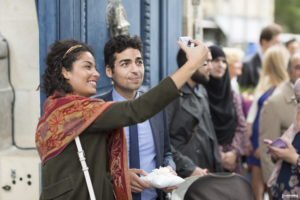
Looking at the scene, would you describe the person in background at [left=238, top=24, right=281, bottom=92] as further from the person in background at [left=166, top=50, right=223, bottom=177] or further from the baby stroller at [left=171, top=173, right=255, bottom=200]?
the baby stroller at [left=171, top=173, right=255, bottom=200]

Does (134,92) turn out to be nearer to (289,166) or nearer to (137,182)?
(137,182)

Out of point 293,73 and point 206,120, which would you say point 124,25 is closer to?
point 206,120

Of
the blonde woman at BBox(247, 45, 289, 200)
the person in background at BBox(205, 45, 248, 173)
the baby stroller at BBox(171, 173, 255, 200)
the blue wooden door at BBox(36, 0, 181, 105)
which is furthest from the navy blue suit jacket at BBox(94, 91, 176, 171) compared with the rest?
the blonde woman at BBox(247, 45, 289, 200)

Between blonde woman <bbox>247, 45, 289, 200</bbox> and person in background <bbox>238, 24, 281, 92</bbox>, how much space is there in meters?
1.50

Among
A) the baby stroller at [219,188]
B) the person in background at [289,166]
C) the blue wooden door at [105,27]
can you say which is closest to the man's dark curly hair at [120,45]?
the blue wooden door at [105,27]

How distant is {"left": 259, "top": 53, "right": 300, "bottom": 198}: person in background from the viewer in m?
4.51

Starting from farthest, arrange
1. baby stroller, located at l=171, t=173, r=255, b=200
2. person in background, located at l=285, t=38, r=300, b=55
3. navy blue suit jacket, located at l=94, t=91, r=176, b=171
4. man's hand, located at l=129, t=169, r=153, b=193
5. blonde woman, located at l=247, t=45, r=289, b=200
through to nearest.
A: person in background, located at l=285, t=38, r=300, b=55, blonde woman, located at l=247, t=45, r=289, b=200, navy blue suit jacket, located at l=94, t=91, r=176, b=171, man's hand, located at l=129, t=169, r=153, b=193, baby stroller, located at l=171, t=173, r=255, b=200

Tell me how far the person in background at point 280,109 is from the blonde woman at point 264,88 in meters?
0.33

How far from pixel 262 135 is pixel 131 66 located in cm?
233

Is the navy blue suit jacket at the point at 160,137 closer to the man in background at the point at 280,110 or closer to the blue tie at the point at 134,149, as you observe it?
the blue tie at the point at 134,149

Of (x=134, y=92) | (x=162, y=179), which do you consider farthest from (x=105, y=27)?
(x=162, y=179)

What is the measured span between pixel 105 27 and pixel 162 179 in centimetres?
128

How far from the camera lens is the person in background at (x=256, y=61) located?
680 centimetres

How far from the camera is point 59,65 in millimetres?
2357
